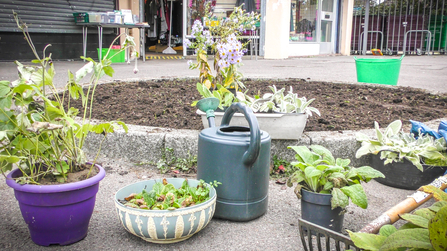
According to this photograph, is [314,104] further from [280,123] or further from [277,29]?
[277,29]

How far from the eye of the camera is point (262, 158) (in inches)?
73.0

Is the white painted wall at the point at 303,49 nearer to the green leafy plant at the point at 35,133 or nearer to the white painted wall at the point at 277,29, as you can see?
the white painted wall at the point at 277,29

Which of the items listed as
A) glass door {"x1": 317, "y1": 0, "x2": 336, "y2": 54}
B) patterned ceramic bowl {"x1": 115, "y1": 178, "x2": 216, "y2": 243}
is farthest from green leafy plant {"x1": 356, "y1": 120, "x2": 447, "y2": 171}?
glass door {"x1": 317, "y1": 0, "x2": 336, "y2": 54}

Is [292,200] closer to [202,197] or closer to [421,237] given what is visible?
[202,197]

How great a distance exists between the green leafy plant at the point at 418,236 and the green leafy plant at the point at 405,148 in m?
0.95

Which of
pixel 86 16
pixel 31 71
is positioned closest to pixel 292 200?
pixel 31 71

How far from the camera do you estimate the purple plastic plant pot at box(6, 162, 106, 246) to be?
1528mm

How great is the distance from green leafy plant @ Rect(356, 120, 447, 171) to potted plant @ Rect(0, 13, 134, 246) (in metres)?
1.59

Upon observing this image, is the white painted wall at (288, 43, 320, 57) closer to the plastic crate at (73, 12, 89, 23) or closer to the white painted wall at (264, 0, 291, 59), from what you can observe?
the white painted wall at (264, 0, 291, 59)

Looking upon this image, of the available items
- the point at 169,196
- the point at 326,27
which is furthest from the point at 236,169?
the point at 326,27

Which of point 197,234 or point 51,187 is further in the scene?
point 197,234

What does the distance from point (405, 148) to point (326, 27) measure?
503 inches

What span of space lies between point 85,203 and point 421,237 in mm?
1256

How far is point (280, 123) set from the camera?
95.3 inches
